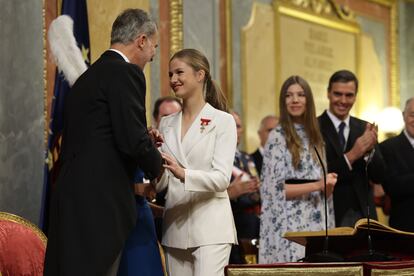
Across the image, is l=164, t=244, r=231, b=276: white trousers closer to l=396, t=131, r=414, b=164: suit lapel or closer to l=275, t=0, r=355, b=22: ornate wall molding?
l=396, t=131, r=414, b=164: suit lapel

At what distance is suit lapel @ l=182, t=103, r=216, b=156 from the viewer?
420 centimetres

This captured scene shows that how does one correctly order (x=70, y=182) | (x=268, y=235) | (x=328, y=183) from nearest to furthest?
(x=70, y=182) < (x=328, y=183) < (x=268, y=235)

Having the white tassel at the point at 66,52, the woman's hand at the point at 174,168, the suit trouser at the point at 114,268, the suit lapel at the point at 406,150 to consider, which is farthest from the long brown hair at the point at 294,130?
the suit trouser at the point at 114,268

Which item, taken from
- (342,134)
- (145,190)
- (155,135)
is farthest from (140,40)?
(342,134)

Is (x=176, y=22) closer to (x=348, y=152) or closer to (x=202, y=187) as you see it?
(x=348, y=152)

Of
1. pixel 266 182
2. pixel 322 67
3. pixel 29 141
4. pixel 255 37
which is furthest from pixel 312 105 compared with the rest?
pixel 322 67

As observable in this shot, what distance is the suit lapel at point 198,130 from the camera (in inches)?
165

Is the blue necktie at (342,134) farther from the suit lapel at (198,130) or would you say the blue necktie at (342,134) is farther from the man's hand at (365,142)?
the suit lapel at (198,130)

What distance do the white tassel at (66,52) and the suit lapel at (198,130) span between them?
3.65 feet

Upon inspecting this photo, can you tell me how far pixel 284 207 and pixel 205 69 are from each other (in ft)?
4.45

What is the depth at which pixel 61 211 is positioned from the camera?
12.0ft

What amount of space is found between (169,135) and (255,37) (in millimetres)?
4989

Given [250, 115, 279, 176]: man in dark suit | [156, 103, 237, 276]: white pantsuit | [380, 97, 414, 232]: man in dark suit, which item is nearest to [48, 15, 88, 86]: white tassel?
[156, 103, 237, 276]: white pantsuit

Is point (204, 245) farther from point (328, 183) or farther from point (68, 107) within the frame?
point (328, 183)
